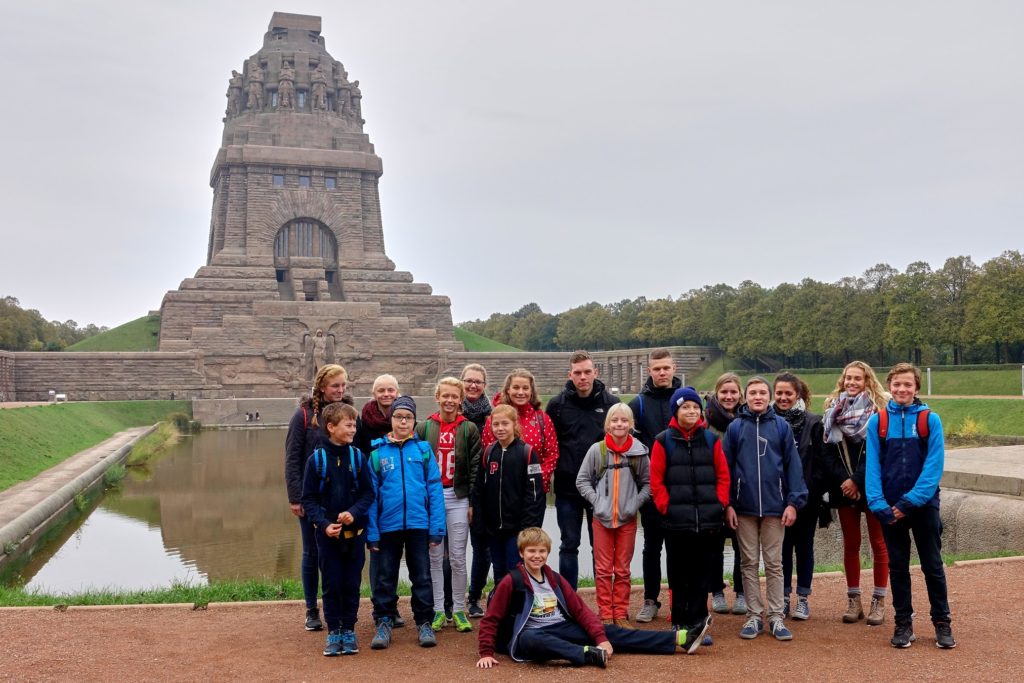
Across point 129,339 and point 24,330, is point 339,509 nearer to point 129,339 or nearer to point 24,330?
point 129,339

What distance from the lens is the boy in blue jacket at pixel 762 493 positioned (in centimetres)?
605

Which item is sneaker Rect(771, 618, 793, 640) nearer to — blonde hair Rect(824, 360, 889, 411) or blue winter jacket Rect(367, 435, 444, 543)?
blonde hair Rect(824, 360, 889, 411)

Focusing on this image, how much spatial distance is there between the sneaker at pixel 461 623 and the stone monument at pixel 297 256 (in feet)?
112

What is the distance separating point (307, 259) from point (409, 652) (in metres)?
44.4

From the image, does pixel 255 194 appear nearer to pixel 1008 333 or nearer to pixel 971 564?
pixel 1008 333

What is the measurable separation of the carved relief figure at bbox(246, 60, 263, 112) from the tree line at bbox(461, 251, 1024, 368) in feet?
86.4

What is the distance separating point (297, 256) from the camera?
161ft


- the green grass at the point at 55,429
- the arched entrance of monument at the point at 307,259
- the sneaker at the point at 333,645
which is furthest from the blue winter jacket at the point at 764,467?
the arched entrance of monument at the point at 307,259

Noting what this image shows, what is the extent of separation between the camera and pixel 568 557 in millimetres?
6496

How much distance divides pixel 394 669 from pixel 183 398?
117 feet

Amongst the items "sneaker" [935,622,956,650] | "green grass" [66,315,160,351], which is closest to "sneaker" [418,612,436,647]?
"sneaker" [935,622,956,650]

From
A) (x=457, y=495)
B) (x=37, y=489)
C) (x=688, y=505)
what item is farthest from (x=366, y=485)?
(x=37, y=489)

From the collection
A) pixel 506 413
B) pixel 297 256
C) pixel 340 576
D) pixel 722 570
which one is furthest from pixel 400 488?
pixel 297 256

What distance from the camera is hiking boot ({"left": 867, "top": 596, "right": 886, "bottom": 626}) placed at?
6.23 m
